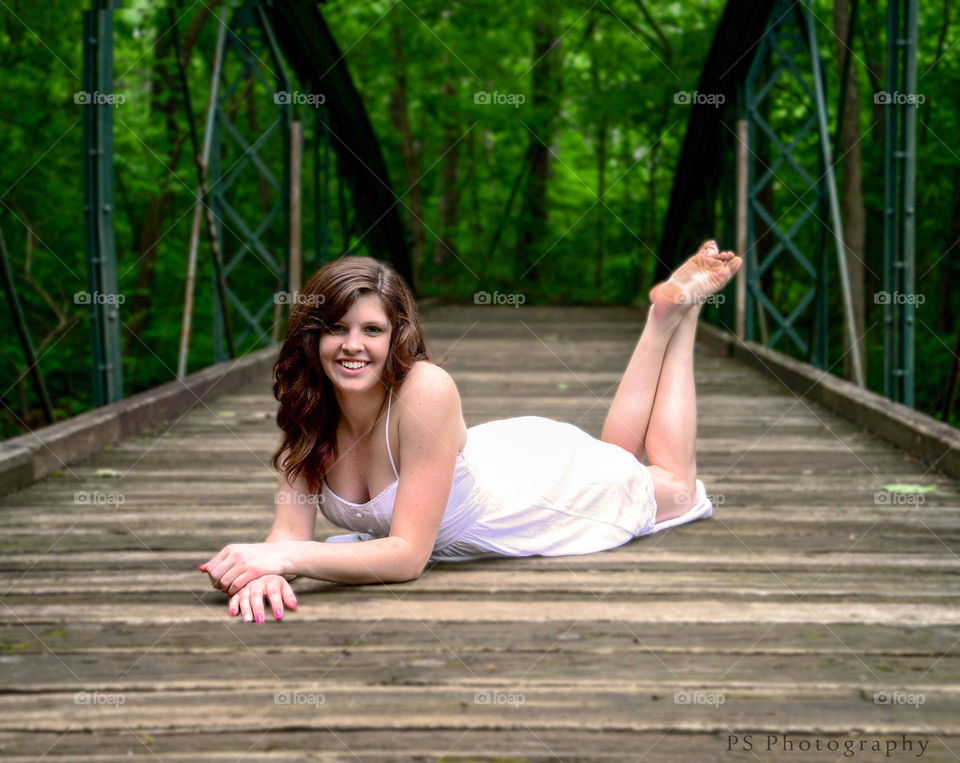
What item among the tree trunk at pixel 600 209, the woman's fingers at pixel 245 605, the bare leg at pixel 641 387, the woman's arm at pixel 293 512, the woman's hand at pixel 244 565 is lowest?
the woman's fingers at pixel 245 605

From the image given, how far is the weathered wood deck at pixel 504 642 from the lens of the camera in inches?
67.1

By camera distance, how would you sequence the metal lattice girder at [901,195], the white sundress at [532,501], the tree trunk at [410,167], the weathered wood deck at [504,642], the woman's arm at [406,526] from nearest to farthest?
1. the weathered wood deck at [504,642]
2. the woman's arm at [406,526]
3. the white sundress at [532,501]
4. the metal lattice girder at [901,195]
5. the tree trunk at [410,167]

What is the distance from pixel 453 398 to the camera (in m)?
2.44

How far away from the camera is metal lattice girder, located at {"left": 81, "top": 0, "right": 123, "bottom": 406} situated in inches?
184

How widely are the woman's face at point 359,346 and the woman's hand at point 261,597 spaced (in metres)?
0.47

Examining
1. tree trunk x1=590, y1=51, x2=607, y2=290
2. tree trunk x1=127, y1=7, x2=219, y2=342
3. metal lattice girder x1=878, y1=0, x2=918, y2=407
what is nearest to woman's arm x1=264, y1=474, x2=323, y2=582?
metal lattice girder x1=878, y1=0, x2=918, y2=407

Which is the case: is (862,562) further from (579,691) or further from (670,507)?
(579,691)

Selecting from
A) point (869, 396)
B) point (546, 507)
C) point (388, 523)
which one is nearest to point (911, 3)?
point (869, 396)

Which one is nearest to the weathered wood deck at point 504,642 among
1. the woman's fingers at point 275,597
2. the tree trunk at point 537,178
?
the woman's fingers at point 275,597

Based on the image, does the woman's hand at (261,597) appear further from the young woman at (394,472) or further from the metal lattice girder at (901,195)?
the metal lattice girder at (901,195)

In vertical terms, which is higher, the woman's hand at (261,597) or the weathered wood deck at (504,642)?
the woman's hand at (261,597)

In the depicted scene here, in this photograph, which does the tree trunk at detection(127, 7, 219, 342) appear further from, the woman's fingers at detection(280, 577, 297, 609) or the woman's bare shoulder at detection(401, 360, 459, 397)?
the woman's fingers at detection(280, 577, 297, 609)

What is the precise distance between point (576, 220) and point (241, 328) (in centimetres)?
600

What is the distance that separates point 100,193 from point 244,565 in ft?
9.83
